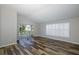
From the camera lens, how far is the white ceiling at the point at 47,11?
283 centimetres

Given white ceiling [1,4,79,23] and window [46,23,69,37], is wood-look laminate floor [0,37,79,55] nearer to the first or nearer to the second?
window [46,23,69,37]

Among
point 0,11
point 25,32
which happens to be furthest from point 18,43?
point 0,11

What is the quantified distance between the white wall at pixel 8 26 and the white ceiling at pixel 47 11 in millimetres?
344

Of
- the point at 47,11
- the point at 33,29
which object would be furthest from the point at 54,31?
the point at 33,29

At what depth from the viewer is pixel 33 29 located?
9.66ft

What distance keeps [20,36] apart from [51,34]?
1.12 m

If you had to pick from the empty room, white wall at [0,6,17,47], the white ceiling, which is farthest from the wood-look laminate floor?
the white ceiling

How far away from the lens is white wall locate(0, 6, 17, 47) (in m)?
2.85

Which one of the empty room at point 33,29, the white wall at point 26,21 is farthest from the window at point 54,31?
the white wall at point 26,21

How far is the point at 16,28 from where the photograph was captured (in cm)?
281

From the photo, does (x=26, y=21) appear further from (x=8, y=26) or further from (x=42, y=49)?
(x=42, y=49)

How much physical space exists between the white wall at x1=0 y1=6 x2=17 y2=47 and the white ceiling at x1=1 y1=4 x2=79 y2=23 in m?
0.34

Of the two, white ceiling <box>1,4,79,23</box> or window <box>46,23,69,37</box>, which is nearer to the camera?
white ceiling <box>1,4,79,23</box>

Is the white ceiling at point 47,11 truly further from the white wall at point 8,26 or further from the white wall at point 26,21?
the white wall at point 8,26
